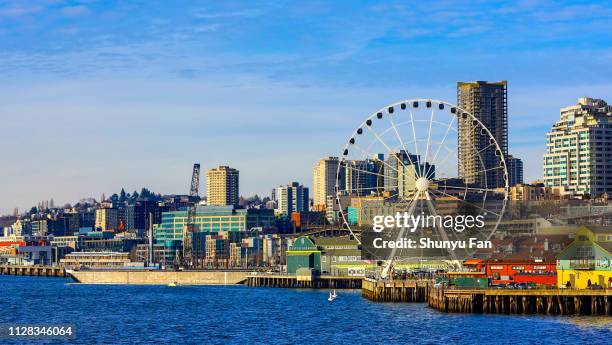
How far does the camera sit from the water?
9431 centimetres

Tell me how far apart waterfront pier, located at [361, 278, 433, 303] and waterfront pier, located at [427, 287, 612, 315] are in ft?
65.4

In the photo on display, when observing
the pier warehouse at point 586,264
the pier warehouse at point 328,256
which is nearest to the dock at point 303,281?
the pier warehouse at point 328,256

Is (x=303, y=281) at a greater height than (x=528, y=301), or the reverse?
(x=528, y=301)

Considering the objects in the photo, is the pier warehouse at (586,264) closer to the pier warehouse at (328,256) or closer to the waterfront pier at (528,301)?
the waterfront pier at (528,301)

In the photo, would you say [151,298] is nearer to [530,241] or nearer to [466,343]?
[530,241]

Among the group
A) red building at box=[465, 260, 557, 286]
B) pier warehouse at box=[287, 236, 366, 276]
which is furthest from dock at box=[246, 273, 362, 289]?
red building at box=[465, 260, 557, 286]

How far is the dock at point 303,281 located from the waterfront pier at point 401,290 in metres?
40.6

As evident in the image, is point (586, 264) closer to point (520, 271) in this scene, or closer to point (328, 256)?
point (520, 271)

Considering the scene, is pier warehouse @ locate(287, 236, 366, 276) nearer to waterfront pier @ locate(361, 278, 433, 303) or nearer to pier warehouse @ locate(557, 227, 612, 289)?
waterfront pier @ locate(361, 278, 433, 303)

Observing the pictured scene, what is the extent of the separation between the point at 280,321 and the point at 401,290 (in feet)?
86.0

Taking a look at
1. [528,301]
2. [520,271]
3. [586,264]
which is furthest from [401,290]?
[528,301]

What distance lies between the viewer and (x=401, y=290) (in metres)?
137

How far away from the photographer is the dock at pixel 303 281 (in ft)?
593

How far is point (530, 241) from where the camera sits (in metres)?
171
